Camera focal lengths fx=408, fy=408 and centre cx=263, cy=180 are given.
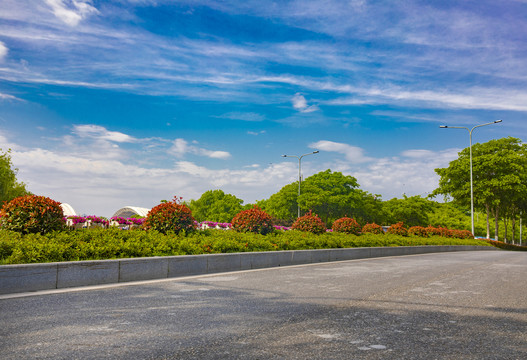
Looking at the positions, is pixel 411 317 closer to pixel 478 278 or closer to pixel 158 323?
pixel 158 323

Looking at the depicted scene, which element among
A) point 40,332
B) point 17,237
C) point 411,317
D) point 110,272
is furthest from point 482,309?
point 17,237

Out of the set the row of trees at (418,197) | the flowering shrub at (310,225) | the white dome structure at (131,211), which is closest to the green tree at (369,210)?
the row of trees at (418,197)

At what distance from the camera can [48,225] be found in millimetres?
10859

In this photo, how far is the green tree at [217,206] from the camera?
78.3 metres

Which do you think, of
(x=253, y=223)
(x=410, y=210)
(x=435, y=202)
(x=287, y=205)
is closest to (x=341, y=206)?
(x=287, y=205)

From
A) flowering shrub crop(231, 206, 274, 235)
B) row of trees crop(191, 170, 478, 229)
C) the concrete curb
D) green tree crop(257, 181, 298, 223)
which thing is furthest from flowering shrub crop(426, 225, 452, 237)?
green tree crop(257, 181, 298, 223)

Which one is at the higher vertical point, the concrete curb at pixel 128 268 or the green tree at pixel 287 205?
the green tree at pixel 287 205

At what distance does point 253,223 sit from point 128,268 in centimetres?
866

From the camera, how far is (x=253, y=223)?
55.8 ft

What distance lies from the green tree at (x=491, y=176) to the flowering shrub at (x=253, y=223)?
35027mm

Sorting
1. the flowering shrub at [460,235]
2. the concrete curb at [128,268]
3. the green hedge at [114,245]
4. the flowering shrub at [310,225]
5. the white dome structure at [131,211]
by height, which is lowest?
the flowering shrub at [460,235]

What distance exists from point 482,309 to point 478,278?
4719 mm

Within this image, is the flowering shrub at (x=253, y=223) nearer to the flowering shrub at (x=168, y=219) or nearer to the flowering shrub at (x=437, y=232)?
the flowering shrub at (x=168, y=219)

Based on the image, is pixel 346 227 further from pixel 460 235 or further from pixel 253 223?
pixel 460 235
